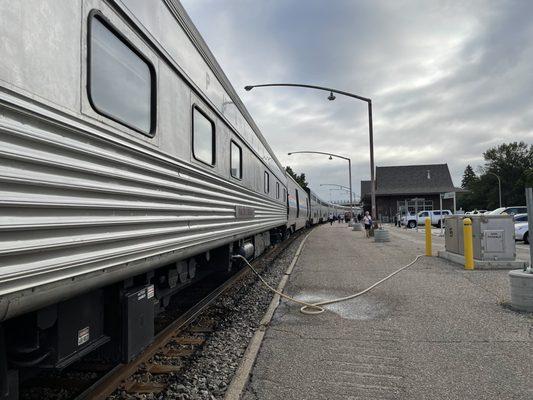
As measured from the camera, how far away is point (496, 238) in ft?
32.9

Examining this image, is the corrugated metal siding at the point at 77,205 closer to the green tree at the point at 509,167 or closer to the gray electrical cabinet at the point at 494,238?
the gray electrical cabinet at the point at 494,238

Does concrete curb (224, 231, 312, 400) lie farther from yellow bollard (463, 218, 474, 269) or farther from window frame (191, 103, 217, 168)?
yellow bollard (463, 218, 474, 269)

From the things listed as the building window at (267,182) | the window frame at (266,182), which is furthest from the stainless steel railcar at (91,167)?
the building window at (267,182)

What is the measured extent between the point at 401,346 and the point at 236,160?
3710 mm

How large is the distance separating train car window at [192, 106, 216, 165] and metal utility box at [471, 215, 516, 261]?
692 centimetres

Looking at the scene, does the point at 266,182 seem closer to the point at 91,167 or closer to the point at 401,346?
the point at 401,346

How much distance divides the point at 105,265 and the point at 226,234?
11.4 feet

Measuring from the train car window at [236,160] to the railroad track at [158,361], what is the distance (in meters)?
1.96

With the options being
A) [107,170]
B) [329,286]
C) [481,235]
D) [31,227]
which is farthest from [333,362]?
[481,235]

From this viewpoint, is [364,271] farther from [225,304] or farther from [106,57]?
[106,57]

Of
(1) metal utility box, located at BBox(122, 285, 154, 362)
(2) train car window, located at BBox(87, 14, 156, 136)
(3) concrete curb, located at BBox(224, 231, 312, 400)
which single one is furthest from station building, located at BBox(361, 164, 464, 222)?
(2) train car window, located at BBox(87, 14, 156, 136)

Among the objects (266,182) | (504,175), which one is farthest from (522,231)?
(504,175)

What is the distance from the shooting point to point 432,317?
6.03m

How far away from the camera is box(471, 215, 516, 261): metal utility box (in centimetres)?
996
